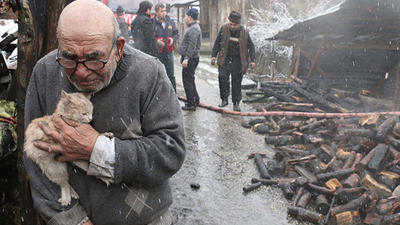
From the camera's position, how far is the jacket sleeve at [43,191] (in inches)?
72.7

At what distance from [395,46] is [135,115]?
29.4 feet

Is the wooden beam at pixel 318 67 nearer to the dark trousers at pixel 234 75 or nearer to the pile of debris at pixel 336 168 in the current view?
the dark trousers at pixel 234 75

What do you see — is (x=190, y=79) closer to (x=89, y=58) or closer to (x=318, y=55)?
(x=318, y=55)

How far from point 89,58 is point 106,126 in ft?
1.32

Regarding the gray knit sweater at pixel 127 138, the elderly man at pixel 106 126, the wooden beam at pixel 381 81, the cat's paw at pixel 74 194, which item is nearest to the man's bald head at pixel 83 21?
the elderly man at pixel 106 126

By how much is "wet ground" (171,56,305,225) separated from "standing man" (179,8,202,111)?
84cm

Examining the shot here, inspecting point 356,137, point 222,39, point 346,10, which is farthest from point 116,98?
point 346,10

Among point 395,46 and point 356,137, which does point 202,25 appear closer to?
point 395,46

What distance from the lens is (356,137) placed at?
5770mm

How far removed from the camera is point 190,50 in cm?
846

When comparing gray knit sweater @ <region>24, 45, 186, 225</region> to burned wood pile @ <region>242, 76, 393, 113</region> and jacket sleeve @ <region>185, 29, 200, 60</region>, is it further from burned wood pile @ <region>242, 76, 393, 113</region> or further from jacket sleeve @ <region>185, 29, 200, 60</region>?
burned wood pile @ <region>242, 76, 393, 113</region>

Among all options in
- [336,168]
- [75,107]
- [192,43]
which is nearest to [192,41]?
[192,43]

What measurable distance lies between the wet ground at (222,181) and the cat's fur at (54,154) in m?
2.44

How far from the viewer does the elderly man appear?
5.47ft
